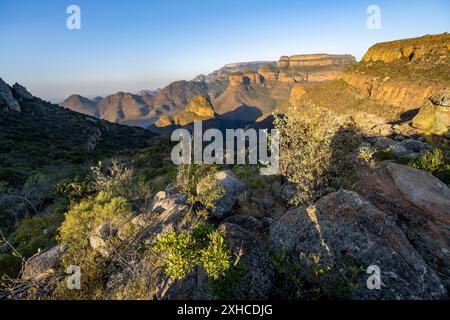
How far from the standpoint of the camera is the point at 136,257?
5.50 meters

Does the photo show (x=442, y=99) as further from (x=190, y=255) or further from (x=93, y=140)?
(x=93, y=140)

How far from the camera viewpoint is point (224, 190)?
21.1ft

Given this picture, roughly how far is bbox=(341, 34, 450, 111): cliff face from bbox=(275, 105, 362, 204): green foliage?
8451cm

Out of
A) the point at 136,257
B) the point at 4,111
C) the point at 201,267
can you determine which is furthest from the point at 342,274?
the point at 4,111

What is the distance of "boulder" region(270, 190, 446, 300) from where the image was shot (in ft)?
13.4

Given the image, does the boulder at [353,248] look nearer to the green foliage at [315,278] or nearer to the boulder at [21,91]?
the green foliage at [315,278]

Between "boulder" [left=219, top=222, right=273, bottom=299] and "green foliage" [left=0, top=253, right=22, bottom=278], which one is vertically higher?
"boulder" [left=219, top=222, right=273, bottom=299]

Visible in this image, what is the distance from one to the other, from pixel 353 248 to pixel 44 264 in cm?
763

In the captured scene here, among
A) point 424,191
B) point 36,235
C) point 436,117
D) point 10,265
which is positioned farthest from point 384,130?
point 10,265

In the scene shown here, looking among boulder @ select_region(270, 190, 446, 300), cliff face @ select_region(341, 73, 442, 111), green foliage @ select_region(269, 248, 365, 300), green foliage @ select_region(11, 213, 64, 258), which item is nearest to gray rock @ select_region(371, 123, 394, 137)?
boulder @ select_region(270, 190, 446, 300)

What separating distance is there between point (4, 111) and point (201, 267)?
235ft

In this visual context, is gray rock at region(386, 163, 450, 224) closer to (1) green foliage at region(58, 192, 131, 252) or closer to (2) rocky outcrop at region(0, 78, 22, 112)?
(1) green foliage at region(58, 192, 131, 252)

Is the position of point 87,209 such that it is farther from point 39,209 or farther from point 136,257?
point 39,209

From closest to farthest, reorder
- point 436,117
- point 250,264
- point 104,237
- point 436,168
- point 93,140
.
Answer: point 250,264 → point 104,237 → point 436,168 → point 436,117 → point 93,140
